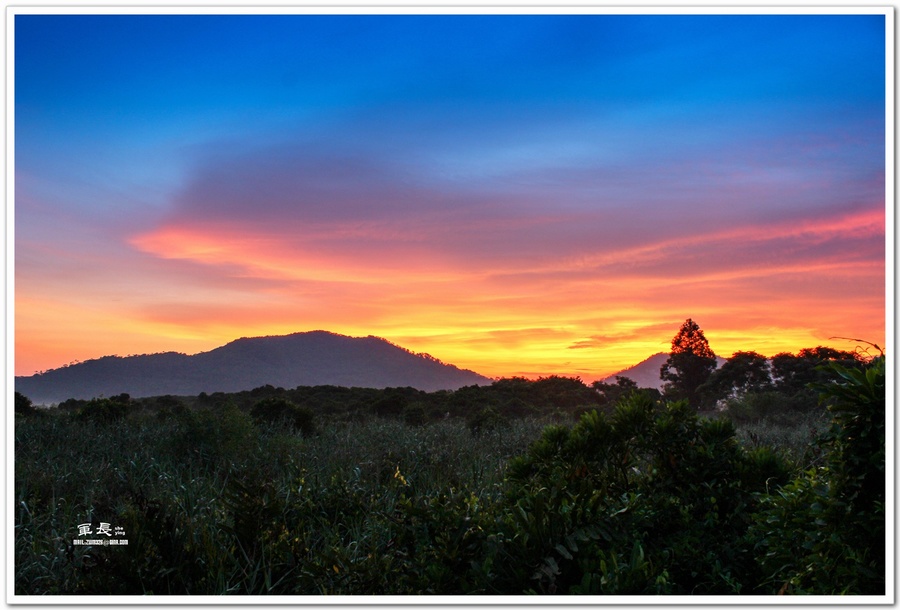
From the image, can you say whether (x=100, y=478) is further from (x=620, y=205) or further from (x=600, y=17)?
(x=600, y=17)

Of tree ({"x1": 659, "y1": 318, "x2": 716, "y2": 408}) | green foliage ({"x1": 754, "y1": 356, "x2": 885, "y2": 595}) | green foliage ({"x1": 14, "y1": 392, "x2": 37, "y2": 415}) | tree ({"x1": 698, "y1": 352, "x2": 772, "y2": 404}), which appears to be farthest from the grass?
tree ({"x1": 698, "y1": 352, "x2": 772, "y2": 404})

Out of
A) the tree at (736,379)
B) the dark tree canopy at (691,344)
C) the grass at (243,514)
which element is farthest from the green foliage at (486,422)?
the tree at (736,379)

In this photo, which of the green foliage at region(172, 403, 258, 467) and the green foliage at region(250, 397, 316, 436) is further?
the green foliage at region(250, 397, 316, 436)

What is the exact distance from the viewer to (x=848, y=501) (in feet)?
7.95

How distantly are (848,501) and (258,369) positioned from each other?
392 inches

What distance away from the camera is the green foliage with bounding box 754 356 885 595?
92.7 inches

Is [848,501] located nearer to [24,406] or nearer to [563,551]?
[563,551]

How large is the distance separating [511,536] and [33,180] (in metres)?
4.43

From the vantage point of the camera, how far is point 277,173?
19.8ft

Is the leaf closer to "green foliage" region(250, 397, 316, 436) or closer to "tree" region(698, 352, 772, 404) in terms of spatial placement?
"green foliage" region(250, 397, 316, 436)

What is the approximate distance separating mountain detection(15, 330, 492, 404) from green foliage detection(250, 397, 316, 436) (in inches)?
20.2

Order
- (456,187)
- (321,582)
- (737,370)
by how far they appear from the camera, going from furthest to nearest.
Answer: (737,370)
(456,187)
(321,582)

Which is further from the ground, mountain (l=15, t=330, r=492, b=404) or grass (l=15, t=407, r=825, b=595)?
mountain (l=15, t=330, r=492, b=404)
